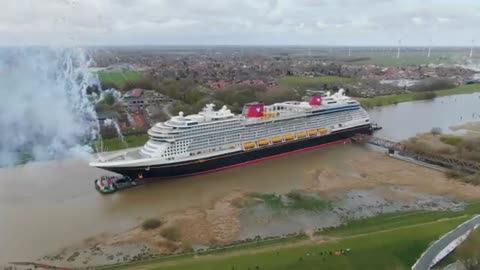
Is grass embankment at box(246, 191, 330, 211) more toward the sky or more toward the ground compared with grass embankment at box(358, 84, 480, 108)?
more toward the ground

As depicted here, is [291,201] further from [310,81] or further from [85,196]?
[310,81]

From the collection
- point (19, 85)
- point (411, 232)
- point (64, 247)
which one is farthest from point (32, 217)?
point (411, 232)

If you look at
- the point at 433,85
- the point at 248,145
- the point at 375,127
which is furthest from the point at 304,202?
the point at 433,85

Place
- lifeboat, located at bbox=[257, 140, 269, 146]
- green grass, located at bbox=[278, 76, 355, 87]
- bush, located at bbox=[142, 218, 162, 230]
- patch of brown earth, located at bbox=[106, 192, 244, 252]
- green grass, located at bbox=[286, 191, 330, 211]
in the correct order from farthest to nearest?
green grass, located at bbox=[278, 76, 355, 87]
lifeboat, located at bbox=[257, 140, 269, 146]
green grass, located at bbox=[286, 191, 330, 211]
bush, located at bbox=[142, 218, 162, 230]
patch of brown earth, located at bbox=[106, 192, 244, 252]

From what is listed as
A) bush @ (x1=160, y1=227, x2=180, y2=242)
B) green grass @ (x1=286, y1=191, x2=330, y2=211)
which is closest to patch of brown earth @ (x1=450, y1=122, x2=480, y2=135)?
green grass @ (x1=286, y1=191, x2=330, y2=211)

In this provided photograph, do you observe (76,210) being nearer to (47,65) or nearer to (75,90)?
(47,65)

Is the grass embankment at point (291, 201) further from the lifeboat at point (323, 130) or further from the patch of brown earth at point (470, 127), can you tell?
the patch of brown earth at point (470, 127)

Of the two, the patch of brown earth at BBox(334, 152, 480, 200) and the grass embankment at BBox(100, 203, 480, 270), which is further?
the patch of brown earth at BBox(334, 152, 480, 200)

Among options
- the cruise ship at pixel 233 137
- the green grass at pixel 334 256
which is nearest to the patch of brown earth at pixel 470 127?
the cruise ship at pixel 233 137

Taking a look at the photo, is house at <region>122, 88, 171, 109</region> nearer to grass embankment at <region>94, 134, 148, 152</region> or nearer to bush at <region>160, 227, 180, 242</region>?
grass embankment at <region>94, 134, 148, 152</region>
